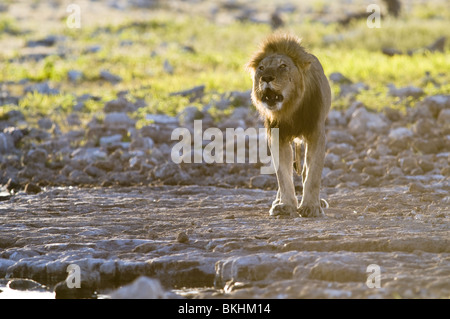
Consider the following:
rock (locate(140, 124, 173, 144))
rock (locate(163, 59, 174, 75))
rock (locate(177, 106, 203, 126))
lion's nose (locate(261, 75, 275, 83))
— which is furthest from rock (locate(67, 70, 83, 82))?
lion's nose (locate(261, 75, 275, 83))

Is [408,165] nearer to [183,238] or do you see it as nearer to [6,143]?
[183,238]

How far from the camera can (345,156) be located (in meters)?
11.8

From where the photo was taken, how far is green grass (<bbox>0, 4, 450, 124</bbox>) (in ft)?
52.8

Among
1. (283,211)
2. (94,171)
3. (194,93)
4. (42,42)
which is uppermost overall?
(42,42)

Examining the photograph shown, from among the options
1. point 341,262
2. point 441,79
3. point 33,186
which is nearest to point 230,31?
point 441,79

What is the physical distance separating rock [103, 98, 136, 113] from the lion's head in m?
7.03

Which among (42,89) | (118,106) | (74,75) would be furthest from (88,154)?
(74,75)

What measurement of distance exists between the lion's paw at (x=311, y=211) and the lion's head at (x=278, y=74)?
97cm

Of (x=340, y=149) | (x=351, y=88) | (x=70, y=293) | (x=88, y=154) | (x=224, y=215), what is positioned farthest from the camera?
(x=351, y=88)

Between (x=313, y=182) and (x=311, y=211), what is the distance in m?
0.30

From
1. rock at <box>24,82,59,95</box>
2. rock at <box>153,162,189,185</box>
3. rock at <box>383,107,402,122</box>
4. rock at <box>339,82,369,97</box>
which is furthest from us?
rock at <box>24,82,59,95</box>

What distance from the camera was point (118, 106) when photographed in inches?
595

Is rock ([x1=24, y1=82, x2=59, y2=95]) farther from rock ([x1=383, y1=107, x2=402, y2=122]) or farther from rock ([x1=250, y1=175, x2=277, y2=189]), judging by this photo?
rock ([x1=250, y1=175, x2=277, y2=189])
